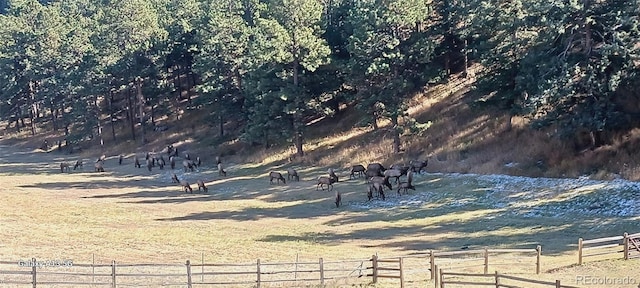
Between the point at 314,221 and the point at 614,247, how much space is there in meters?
15.4

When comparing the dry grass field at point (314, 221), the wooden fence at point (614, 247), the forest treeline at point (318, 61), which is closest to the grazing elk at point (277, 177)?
the dry grass field at point (314, 221)

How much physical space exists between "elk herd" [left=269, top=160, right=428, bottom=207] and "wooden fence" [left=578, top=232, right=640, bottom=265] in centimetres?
1702

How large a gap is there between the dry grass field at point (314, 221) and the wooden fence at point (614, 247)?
0.52 metres

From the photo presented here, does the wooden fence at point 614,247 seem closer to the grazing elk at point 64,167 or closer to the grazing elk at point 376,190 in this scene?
the grazing elk at point 376,190

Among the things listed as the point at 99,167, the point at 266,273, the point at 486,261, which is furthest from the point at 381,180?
the point at 99,167

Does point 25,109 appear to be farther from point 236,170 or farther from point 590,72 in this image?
point 590,72

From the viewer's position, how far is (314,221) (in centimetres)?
3488

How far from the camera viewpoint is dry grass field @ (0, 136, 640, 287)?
25906mm

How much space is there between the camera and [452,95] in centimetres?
5772

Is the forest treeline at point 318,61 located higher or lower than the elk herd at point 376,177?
higher

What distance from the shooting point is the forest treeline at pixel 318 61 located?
36.1 meters

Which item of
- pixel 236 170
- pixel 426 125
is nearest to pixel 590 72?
pixel 426 125

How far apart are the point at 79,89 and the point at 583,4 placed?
55.8 meters

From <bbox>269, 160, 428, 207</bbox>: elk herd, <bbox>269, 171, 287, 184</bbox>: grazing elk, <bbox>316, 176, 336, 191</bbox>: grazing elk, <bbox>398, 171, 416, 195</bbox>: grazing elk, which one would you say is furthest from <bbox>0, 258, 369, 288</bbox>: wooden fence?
<bbox>269, 171, 287, 184</bbox>: grazing elk
